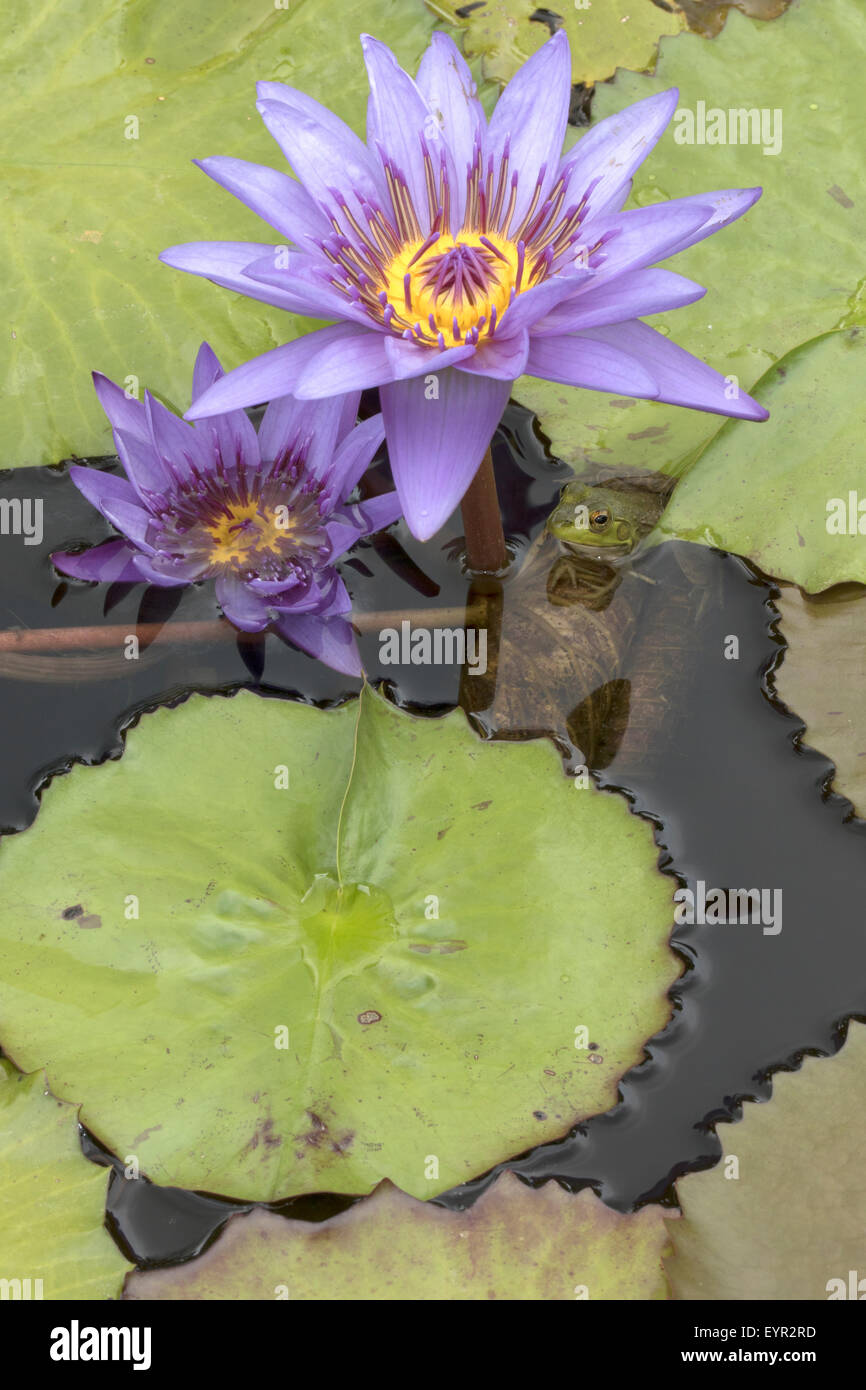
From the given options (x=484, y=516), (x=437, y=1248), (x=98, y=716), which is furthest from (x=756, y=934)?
(x=98, y=716)

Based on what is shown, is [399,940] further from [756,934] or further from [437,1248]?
[756,934]

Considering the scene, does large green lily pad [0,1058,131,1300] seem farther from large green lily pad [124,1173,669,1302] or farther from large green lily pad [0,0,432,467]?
large green lily pad [0,0,432,467]

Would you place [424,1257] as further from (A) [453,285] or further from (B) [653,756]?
(A) [453,285]

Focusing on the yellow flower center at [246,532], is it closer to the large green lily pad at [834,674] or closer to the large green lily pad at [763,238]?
the large green lily pad at [763,238]

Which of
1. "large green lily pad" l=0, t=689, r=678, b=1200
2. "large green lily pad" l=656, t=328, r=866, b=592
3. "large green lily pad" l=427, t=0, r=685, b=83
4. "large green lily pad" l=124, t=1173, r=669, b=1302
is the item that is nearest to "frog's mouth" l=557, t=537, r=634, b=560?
"large green lily pad" l=656, t=328, r=866, b=592

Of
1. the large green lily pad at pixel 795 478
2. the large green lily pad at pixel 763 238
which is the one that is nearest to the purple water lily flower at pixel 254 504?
the large green lily pad at pixel 763 238

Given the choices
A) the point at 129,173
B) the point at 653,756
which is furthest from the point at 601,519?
the point at 129,173
